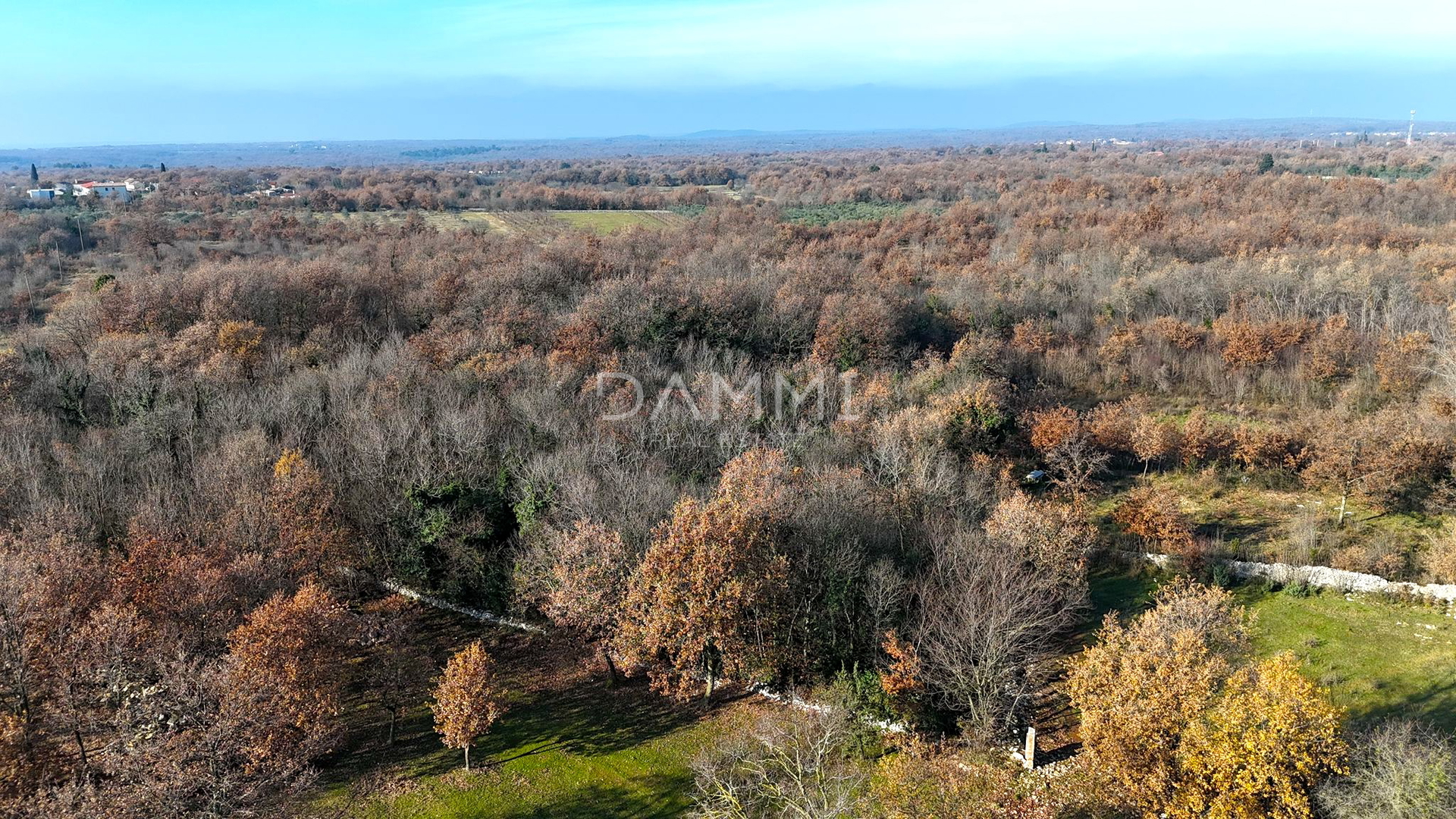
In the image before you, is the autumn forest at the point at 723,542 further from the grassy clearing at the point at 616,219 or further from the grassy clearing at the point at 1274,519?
the grassy clearing at the point at 616,219

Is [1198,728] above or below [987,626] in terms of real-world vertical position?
above

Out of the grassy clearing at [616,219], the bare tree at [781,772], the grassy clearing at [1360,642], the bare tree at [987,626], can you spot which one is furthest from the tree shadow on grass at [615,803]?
the grassy clearing at [616,219]

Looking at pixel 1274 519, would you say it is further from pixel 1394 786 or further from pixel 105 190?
pixel 105 190

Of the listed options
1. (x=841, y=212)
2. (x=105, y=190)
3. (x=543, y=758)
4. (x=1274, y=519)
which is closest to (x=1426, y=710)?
(x=1274, y=519)

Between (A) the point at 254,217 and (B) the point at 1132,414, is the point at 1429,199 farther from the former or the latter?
(A) the point at 254,217

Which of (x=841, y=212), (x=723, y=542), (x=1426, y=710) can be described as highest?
(x=841, y=212)

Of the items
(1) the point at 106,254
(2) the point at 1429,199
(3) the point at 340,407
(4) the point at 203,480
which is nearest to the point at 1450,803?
(4) the point at 203,480
